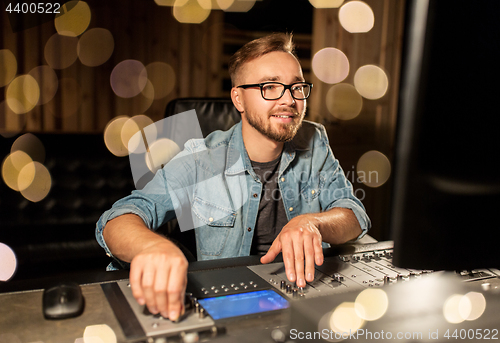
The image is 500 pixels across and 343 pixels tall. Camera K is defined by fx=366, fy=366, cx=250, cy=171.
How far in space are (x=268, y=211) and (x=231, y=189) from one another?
0.57 feet

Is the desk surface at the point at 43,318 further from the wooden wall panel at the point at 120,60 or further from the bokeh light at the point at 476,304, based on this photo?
the wooden wall panel at the point at 120,60

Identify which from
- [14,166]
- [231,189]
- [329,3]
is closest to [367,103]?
[329,3]

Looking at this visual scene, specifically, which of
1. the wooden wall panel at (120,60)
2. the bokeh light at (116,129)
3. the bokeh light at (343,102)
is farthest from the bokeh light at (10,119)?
the bokeh light at (343,102)

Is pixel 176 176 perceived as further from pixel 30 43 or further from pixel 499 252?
pixel 30 43

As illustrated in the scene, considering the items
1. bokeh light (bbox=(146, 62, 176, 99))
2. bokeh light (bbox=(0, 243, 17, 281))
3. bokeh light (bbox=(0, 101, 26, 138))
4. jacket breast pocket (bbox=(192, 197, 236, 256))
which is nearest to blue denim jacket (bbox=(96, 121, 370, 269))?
jacket breast pocket (bbox=(192, 197, 236, 256))

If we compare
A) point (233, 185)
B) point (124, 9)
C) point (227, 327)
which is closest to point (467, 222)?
point (227, 327)

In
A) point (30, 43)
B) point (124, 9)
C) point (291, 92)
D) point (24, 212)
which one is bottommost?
point (24, 212)

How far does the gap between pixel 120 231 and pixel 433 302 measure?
0.71 metres

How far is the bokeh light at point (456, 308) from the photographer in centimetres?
38

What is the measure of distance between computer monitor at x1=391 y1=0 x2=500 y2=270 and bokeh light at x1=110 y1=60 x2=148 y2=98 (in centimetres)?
311

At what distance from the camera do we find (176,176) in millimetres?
1350

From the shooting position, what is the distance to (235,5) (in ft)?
11.0

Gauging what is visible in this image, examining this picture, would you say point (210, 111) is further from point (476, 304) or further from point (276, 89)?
point (476, 304)

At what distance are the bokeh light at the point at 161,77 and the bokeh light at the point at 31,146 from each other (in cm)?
132
